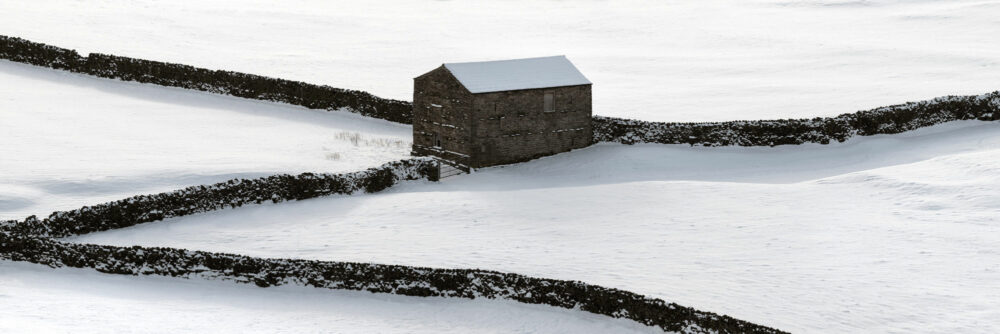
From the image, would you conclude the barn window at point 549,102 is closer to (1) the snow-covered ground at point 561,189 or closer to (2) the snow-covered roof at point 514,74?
(2) the snow-covered roof at point 514,74

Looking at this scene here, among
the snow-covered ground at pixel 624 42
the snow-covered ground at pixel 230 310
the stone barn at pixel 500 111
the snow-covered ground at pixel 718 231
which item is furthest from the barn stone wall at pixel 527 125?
the snow-covered ground at pixel 230 310

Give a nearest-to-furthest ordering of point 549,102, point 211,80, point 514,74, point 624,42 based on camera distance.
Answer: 1. point 514,74
2. point 549,102
3. point 211,80
4. point 624,42

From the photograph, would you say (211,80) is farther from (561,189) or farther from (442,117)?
(561,189)

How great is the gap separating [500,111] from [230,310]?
18.6 metres

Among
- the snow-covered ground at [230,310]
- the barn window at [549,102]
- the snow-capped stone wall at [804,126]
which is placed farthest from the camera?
the snow-capped stone wall at [804,126]

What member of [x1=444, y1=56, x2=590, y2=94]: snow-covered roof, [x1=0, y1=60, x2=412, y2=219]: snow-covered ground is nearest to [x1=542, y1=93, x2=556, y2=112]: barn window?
[x1=444, y1=56, x2=590, y2=94]: snow-covered roof

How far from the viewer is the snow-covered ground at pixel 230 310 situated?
23.2m

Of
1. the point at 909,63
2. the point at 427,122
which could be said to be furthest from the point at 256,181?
the point at 909,63

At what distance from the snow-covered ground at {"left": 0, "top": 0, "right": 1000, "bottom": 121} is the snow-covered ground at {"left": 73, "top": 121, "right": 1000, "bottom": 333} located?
448 inches

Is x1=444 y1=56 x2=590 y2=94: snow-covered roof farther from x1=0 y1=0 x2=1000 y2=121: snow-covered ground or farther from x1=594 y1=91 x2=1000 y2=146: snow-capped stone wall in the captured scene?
x1=0 y1=0 x2=1000 y2=121: snow-covered ground

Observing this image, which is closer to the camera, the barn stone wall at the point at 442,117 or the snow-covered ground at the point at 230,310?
the snow-covered ground at the point at 230,310

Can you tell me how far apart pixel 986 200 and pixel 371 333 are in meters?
20.6

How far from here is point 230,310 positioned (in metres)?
24.5

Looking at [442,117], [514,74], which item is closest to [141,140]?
[442,117]
